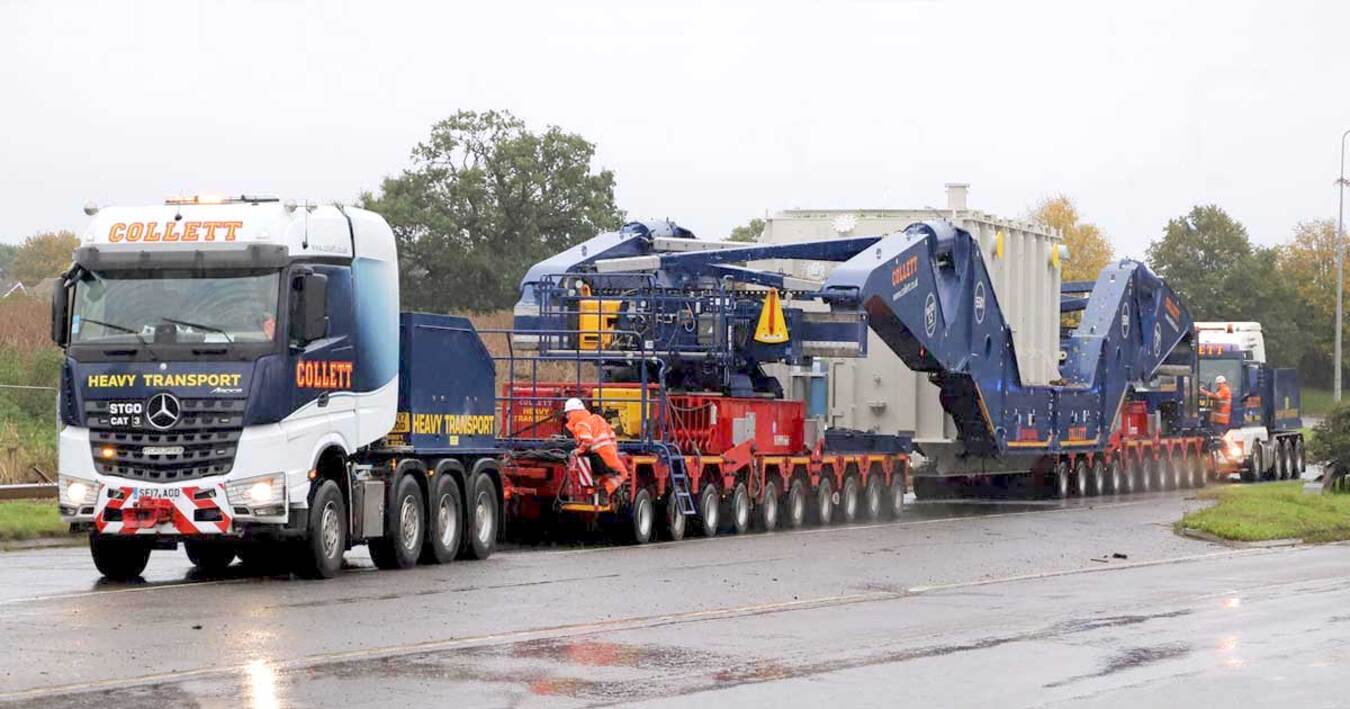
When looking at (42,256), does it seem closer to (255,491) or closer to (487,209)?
(487,209)

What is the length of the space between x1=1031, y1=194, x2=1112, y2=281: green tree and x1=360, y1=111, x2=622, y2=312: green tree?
2707 cm

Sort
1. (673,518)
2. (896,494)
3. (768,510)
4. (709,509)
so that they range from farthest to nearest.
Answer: (896,494) < (768,510) < (709,509) < (673,518)

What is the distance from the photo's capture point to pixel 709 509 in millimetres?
26094

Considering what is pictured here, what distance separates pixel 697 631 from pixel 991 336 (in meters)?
18.8

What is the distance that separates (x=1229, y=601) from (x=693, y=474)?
9.07 metres

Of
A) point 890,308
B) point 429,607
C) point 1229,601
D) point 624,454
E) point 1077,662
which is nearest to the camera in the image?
point 1077,662

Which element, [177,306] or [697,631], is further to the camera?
[177,306]

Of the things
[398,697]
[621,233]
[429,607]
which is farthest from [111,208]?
[621,233]

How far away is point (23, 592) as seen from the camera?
16969mm

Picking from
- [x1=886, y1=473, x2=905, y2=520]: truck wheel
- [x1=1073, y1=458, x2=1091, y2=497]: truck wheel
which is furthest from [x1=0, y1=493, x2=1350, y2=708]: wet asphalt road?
[x1=1073, y1=458, x2=1091, y2=497]: truck wheel

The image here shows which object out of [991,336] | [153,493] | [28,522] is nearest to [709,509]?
[28,522]

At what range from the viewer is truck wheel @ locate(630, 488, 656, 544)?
2438cm

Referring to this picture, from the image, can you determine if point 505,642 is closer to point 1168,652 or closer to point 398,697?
point 398,697

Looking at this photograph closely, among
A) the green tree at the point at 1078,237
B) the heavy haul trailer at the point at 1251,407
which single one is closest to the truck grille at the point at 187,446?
the heavy haul trailer at the point at 1251,407
